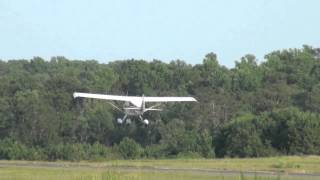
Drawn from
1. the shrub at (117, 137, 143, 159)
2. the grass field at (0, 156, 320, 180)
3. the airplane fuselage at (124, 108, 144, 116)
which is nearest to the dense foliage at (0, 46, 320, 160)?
the shrub at (117, 137, 143, 159)

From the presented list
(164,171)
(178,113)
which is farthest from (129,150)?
(164,171)

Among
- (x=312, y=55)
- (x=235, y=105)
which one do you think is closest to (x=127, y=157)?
(x=235, y=105)

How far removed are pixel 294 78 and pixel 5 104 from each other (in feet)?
134

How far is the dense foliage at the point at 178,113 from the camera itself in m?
73.1

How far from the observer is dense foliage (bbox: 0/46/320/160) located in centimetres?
7306

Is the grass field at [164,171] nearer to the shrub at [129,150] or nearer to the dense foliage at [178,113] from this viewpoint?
the dense foliage at [178,113]

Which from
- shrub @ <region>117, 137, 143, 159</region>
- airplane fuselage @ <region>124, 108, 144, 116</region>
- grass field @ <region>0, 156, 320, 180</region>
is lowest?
grass field @ <region>0, 156, 320, 180</region>

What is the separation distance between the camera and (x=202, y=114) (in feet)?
308

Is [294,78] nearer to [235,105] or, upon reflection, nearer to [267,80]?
[267,80]

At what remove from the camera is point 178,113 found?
95750 mm

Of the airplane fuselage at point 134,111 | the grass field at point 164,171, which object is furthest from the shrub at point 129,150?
the grass field at point 164,171

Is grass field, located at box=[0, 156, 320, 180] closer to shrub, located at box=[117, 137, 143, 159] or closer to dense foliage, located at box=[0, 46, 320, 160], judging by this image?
dense foliage, located at box=[0, 46, 320, 160]

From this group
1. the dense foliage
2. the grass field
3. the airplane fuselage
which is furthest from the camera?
the airplane fuselage

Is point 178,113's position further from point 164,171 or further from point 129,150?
point 164,171
